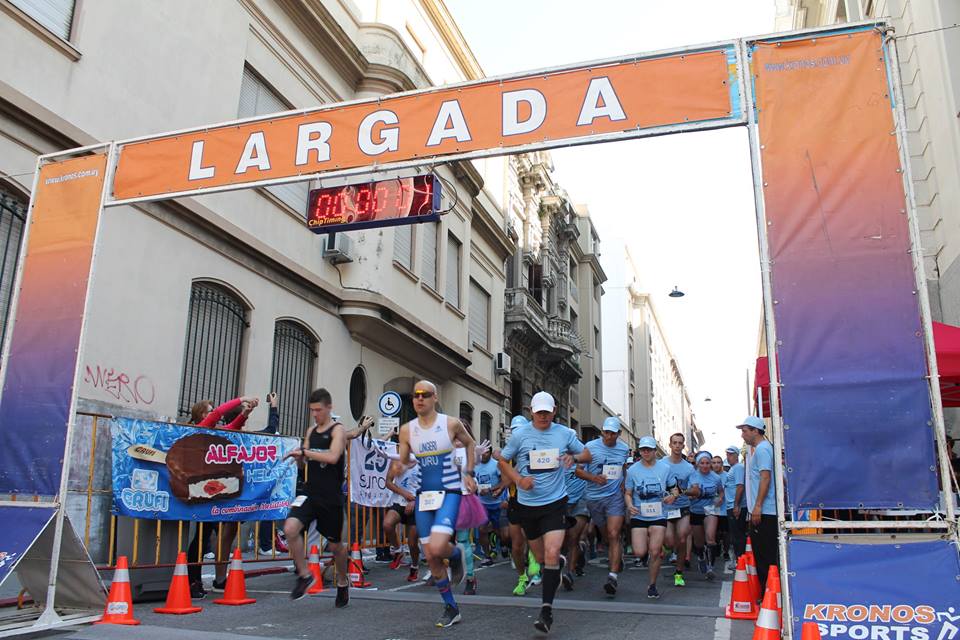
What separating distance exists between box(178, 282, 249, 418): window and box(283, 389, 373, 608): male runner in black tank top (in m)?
5.83

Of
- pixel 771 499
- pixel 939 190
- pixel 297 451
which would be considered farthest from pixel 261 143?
pixel 939 190

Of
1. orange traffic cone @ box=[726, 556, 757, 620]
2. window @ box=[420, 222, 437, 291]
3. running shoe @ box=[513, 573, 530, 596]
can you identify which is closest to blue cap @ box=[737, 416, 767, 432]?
orange traffic cone @ box=[726, 556, 757, 620]

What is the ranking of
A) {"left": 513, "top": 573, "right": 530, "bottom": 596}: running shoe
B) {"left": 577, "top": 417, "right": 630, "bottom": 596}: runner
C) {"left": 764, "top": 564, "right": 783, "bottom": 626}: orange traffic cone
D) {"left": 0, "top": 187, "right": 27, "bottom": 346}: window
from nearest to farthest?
{"left": 764, "top": 564, "right": 783, "bottom": 626}: orange traffic cone, {"left": 513, "top": 573, "right": 530, "bottom": 596}: running shoe, {"left": 0, "top": 187, "right": 27, "bottom": 346}: window, {"left": 577, "top": 417, "right": 630, "bottom": 596}: runner

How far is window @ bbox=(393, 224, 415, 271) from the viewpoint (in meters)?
20.0

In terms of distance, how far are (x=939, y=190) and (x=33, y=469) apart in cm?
1198

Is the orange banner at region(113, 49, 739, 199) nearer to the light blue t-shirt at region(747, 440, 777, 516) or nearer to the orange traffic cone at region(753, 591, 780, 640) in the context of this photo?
the light blue t-shirt at region(747, 440, 777, 516)

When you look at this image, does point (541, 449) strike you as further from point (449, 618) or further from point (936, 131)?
point (936, 131)

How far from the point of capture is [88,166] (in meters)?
8.33

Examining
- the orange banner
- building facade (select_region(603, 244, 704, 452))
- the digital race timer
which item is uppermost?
building facade (select_region(603, 244, 704, 452))

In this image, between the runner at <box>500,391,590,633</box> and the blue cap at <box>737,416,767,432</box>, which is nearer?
the runner at <box>500,391,590,633</box>

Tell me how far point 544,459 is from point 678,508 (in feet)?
15.2

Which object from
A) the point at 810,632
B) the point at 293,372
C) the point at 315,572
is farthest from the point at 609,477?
the point at 293,372

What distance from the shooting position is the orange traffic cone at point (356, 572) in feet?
32.1

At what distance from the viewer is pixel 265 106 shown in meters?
16.0
